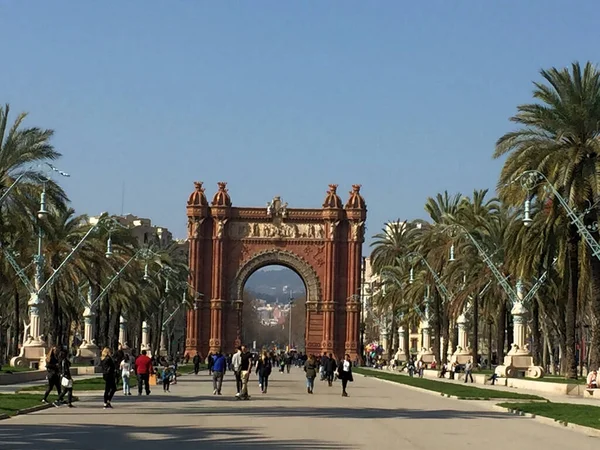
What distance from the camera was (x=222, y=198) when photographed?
368ft

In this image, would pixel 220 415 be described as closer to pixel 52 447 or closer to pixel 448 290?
pixel 52 447

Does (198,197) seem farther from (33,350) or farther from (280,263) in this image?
(33,350)

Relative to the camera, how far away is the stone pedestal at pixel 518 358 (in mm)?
51094

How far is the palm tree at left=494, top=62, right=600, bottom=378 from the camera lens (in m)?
40.6

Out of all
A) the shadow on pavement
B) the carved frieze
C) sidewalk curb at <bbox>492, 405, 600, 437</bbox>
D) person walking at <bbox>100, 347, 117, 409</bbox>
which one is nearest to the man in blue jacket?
person walking at <bbox>100, 347, 117, 409</bbox>

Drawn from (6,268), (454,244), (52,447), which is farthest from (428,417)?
(454,244)

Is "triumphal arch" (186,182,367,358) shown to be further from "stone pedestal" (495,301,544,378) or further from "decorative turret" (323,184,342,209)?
"stone pedestal" (495,301,544,378)

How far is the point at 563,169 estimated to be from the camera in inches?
1598

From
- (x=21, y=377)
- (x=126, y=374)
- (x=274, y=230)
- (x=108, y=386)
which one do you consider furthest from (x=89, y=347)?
(x=274, y=230)

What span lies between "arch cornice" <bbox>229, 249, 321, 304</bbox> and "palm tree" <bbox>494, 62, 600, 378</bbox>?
67.9m

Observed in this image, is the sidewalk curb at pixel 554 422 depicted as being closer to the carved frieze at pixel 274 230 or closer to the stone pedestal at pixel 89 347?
the stone pedestal at pixel 89 347

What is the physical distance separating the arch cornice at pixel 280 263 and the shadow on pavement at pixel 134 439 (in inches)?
3488

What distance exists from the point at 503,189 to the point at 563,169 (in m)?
→ 3.34

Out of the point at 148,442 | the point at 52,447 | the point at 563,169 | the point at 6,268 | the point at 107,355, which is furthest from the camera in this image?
the point at 6,268
